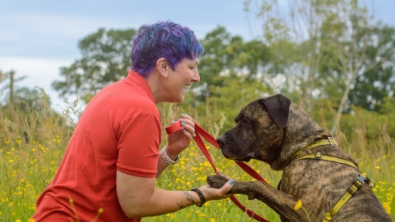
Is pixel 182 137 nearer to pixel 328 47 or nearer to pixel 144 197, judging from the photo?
pixel 144 197

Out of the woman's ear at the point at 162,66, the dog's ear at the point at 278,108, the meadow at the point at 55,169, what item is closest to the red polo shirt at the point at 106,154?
the woman's ear at the point at 162,66

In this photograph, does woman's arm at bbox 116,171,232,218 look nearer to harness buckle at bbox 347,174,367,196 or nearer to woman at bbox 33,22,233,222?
woman at bbox 33,22,233,222

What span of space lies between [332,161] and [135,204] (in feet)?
5.29

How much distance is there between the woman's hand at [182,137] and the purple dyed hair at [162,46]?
0.46 metres

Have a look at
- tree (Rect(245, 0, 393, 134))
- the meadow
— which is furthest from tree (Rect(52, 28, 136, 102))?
the meadow

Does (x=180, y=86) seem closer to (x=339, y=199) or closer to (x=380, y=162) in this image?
(x=339, y=199)

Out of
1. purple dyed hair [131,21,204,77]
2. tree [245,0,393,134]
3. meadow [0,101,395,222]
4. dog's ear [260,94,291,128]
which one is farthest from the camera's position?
tree [245,0,393,134]

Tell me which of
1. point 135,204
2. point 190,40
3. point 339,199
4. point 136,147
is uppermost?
point 190,40

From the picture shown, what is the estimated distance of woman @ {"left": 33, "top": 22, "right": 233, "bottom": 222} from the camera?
3.38 meters

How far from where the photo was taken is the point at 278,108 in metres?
4.66

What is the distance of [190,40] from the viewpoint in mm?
3723

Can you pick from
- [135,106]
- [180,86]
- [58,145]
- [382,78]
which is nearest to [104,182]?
[135,106]

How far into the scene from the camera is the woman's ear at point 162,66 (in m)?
3.66

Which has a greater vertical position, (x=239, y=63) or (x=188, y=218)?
(x=188, y=218)
